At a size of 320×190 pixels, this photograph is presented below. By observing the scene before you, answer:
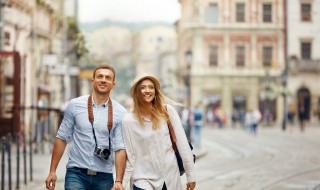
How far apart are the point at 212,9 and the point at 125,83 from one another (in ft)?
250

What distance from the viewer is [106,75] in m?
6.61

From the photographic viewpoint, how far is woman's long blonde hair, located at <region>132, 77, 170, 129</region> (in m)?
6.43

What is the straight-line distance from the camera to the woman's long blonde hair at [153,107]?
643cm

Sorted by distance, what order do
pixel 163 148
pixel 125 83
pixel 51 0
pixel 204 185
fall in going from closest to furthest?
pixel 163 148 → pixel 204 185 → pixel 51 0 → pixel 125 83

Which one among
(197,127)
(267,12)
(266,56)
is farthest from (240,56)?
(197,127)

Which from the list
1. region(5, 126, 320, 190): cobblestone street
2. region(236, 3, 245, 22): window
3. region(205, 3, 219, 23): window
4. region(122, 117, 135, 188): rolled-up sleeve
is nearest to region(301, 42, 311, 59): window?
region(236, 3, 245, 22): window

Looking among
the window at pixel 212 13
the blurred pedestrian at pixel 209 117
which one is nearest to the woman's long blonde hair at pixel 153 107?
the blurred pedestrian at pixel 209 117

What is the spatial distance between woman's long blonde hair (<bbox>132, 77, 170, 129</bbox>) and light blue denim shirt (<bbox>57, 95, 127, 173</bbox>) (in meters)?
0.22

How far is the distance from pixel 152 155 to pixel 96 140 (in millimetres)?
488

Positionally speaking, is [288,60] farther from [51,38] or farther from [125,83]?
[125,83]

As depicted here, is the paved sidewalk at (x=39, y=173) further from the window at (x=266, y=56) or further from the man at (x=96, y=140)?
the window at (x=266, y=56)

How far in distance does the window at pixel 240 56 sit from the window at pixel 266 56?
5.31 feet

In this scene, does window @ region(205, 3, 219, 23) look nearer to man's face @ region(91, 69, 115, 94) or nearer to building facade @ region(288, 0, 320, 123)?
building facade @ region(288, 0, 320, 123)

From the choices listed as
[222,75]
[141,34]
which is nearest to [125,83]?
[141,34]
